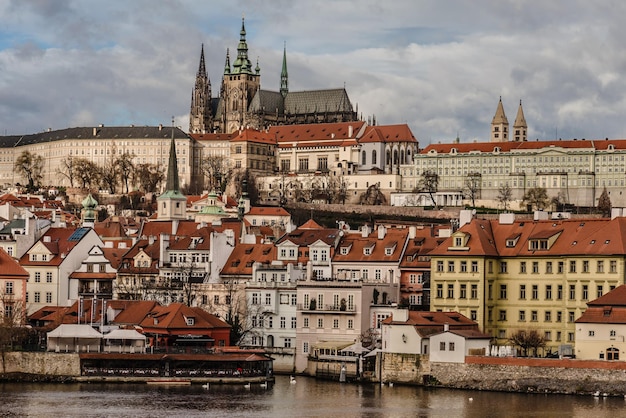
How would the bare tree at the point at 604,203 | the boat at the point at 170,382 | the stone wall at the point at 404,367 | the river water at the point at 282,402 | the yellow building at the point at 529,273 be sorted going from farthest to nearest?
1. the bare tree at the point at 604,203
2. the yellow building at the point at 529,273
3. the boat at the point at 170,382
4. the stone wall at the point at 404,367
5. the river water at the point at 282,402

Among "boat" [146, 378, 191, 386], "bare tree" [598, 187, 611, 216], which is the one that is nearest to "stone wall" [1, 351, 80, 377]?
"boat" [146, 378, 191, 386]

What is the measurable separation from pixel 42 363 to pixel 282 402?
13.6 m

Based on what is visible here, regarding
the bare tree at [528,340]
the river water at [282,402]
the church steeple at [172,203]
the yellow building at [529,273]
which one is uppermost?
the church steeple at [172,203]

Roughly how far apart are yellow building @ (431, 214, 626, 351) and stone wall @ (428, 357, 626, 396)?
19.7 feet

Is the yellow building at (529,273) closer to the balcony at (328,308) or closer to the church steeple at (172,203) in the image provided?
the balcony at (328,308)

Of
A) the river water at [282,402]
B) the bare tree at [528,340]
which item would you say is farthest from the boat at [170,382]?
the bare tree at [528,340]

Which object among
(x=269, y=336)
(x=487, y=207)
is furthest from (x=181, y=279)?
(x=487, y=207)

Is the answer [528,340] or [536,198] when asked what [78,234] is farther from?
[536,198]

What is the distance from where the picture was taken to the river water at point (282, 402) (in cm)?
6100

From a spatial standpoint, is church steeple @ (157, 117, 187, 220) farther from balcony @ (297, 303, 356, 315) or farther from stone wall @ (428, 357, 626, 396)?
stone wall @ (428, 357, 626, 396)

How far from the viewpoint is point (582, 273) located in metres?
73.0

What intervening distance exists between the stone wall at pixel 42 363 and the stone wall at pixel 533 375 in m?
16.5

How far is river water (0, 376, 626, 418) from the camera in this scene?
61.0 metres

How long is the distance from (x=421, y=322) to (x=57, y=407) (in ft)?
56.7
